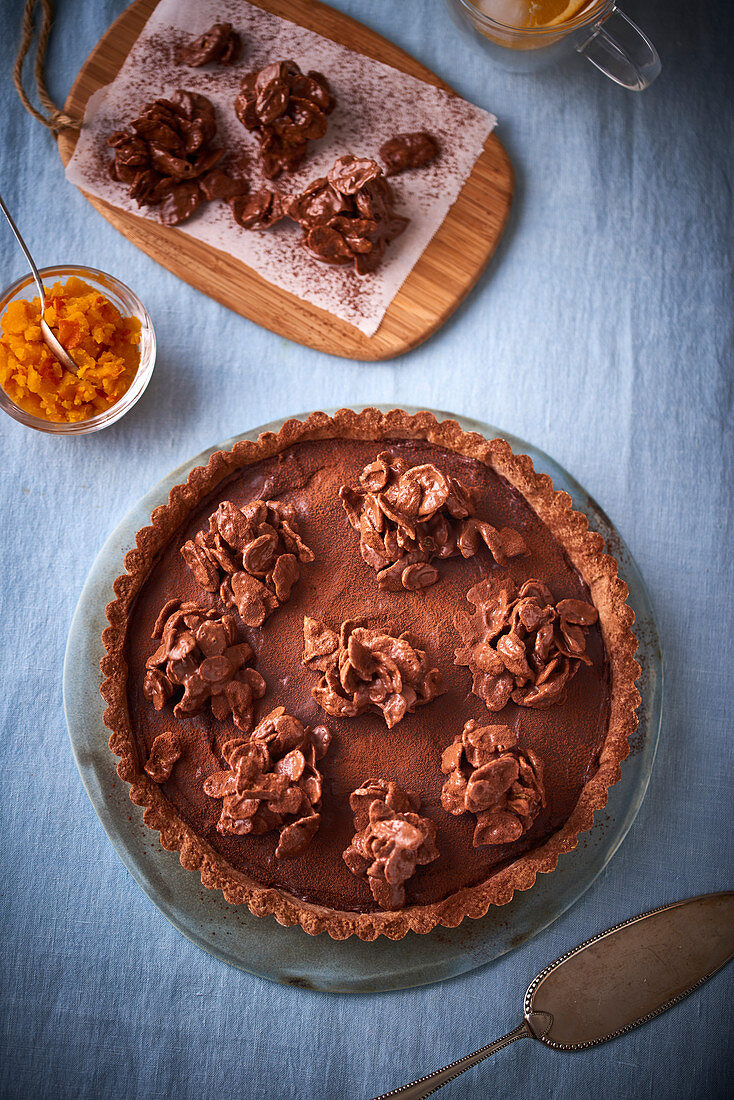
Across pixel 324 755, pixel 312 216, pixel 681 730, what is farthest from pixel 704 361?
pixel 324 755

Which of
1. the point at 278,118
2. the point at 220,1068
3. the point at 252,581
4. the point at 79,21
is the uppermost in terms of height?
the point at 278,118

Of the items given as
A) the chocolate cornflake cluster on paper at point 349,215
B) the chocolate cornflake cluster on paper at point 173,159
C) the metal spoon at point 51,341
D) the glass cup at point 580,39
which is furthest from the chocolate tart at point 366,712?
the glass cup at point 580,39

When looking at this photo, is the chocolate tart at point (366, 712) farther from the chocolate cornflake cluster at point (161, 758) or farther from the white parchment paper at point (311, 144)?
the white parchment paper at point (311, 144)

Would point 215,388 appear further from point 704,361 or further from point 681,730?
point 681,730

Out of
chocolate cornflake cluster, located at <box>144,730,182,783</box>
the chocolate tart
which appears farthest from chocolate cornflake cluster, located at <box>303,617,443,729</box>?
chocolate cornflake cluster, located at <box>144,730,182,783</box>

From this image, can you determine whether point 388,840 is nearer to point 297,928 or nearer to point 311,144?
point 297,928

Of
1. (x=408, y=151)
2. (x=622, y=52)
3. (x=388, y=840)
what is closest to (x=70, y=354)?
(x=408, y=151)
